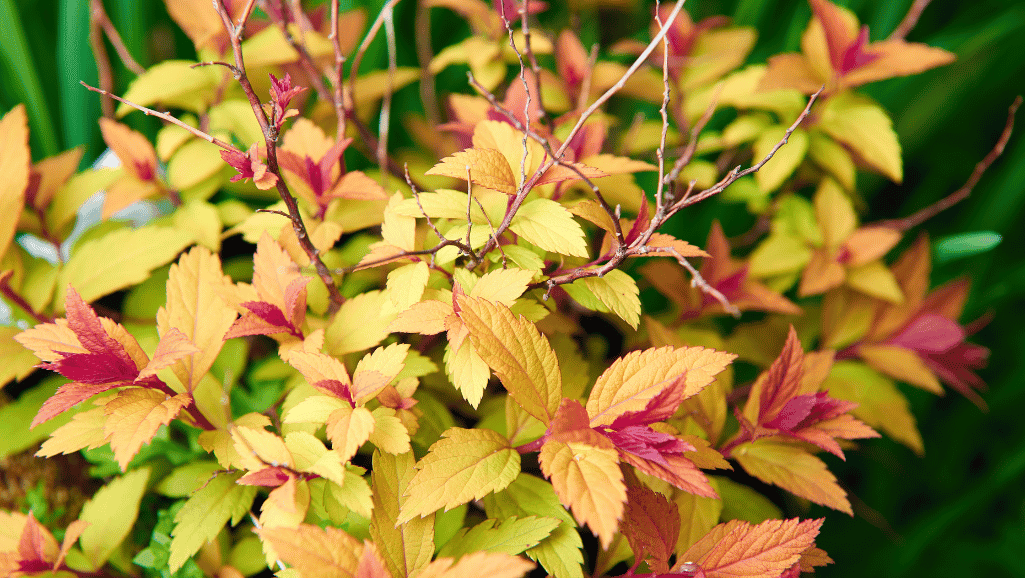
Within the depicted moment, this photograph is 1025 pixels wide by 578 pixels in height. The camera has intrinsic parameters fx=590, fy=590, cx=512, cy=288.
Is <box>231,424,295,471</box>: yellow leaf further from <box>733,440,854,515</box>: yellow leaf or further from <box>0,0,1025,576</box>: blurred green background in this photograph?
<box>0,0,1025,576</box>: blurred green background

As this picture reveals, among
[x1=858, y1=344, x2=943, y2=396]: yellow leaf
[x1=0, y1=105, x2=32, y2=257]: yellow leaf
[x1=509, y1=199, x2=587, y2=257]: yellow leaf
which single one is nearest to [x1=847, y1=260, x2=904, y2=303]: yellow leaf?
[x1=858, y1=344, x2=943, y2=396]: yellow leaf

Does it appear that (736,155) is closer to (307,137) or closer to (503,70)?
(503,70)

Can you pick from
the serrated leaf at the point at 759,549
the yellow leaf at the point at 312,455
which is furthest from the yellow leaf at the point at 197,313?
the serrated leaf at the point at 759,549

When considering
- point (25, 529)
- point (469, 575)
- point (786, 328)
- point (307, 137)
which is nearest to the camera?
point (469, 575)

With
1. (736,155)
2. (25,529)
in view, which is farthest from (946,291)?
(25,529)

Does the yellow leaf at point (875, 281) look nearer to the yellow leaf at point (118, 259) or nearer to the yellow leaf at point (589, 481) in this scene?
the yellow leaf at point (589, 481)
